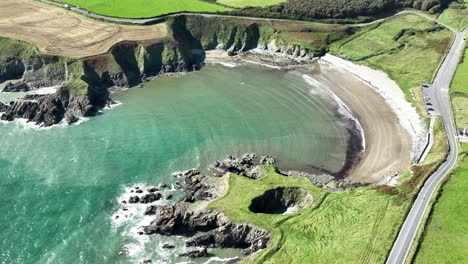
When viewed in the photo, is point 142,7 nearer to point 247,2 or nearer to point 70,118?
point 247,2

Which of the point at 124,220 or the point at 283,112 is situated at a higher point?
the point at 283,112

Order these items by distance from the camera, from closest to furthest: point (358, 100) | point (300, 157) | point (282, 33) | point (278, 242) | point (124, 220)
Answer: point (278, 242), point (124, 220), point (300, 157), point (358, 100), point (282, 33)

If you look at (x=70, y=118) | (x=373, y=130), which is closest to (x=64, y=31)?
(x=70, y=118)

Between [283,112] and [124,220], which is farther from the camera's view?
[283,112]

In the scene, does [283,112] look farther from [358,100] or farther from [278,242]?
[278,242]

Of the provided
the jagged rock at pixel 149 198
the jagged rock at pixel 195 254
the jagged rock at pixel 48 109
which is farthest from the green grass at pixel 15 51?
the jagged rock at pixel 195 254

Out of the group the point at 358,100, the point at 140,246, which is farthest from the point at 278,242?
the point at 358,100
